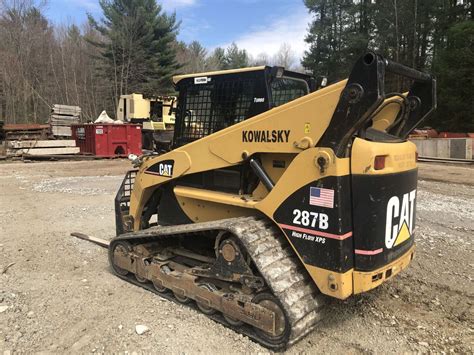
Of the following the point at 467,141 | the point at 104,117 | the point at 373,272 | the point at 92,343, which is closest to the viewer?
the point at 373,272

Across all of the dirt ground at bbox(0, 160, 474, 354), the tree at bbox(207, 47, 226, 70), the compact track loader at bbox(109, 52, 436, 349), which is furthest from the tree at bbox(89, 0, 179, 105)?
the compact track loader at bbox(109, 52, 436, 349)

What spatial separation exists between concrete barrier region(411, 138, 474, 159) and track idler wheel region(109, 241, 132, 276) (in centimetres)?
1832

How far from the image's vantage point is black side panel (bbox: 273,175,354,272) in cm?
303

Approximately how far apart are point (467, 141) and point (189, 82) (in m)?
18.1

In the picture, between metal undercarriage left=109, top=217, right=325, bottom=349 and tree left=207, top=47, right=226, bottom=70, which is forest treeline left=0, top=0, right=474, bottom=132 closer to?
tree left=207, top=47, right=226, bottom=70

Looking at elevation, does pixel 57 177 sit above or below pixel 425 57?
below

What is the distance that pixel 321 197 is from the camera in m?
3.09

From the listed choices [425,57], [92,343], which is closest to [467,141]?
[425,57]

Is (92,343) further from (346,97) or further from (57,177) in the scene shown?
(57,177)

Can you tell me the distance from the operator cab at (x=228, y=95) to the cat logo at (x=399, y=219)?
134 cm

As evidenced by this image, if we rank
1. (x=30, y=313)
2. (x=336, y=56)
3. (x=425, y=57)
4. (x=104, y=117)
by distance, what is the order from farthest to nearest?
1. (x=336, y=56)
2. (x=425, y=57)
3. (x=104, y=117)
4. (x=30, y=313)

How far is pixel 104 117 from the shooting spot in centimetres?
2170

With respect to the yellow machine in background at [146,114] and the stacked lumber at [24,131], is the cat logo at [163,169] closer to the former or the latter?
the stacked lumber at [24,131]

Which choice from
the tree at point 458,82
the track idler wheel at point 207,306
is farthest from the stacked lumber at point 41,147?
the tree at point 458,82
